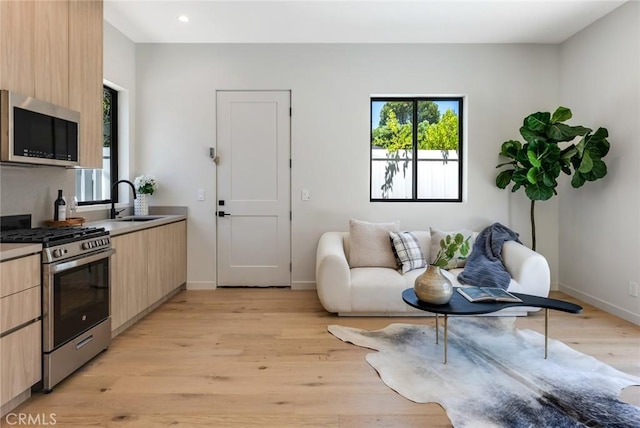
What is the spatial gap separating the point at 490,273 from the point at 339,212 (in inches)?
70.0

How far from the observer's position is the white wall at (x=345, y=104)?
4.31 m

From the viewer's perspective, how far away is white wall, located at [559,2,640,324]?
10.7 ft

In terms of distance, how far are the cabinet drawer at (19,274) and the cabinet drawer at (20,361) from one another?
0.23m

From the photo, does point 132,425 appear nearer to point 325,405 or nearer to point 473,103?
point 325,405

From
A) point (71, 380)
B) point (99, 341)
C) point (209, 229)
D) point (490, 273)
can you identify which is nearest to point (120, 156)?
point (209, 229)

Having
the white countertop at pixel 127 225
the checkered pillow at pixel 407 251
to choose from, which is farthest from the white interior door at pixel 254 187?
the checkered pillow at pixel 407 251

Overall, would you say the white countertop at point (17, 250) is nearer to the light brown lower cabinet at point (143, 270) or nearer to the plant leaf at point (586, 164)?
the light brown lower cabinet at point (143, 270)

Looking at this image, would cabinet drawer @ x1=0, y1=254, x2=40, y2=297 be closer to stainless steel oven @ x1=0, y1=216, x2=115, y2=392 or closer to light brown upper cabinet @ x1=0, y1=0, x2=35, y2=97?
stainless steel oven @ x1=0, y1=216, x2=115, y2=392

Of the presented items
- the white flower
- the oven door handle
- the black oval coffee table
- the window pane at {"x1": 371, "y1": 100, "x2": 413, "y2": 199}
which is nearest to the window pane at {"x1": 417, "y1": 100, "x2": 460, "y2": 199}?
the window pane at {"x1": 371, "y1": 100, "x2": 413, "y2": 199}

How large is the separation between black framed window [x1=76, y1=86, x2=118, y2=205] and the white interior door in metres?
1.16

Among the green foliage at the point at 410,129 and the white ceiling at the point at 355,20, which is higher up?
the white ceiling at the point at 355,20

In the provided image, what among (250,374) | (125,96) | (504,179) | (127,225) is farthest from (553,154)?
(125,96)

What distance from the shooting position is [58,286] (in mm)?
2102

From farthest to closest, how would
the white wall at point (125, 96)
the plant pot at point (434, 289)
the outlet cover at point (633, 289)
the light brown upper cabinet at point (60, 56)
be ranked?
the white wall at point (125, 96) < the outlet cover at point (633, 289) < the plant pot at point (434, 289) < the light brown upper cabinet at point (60, 56)
